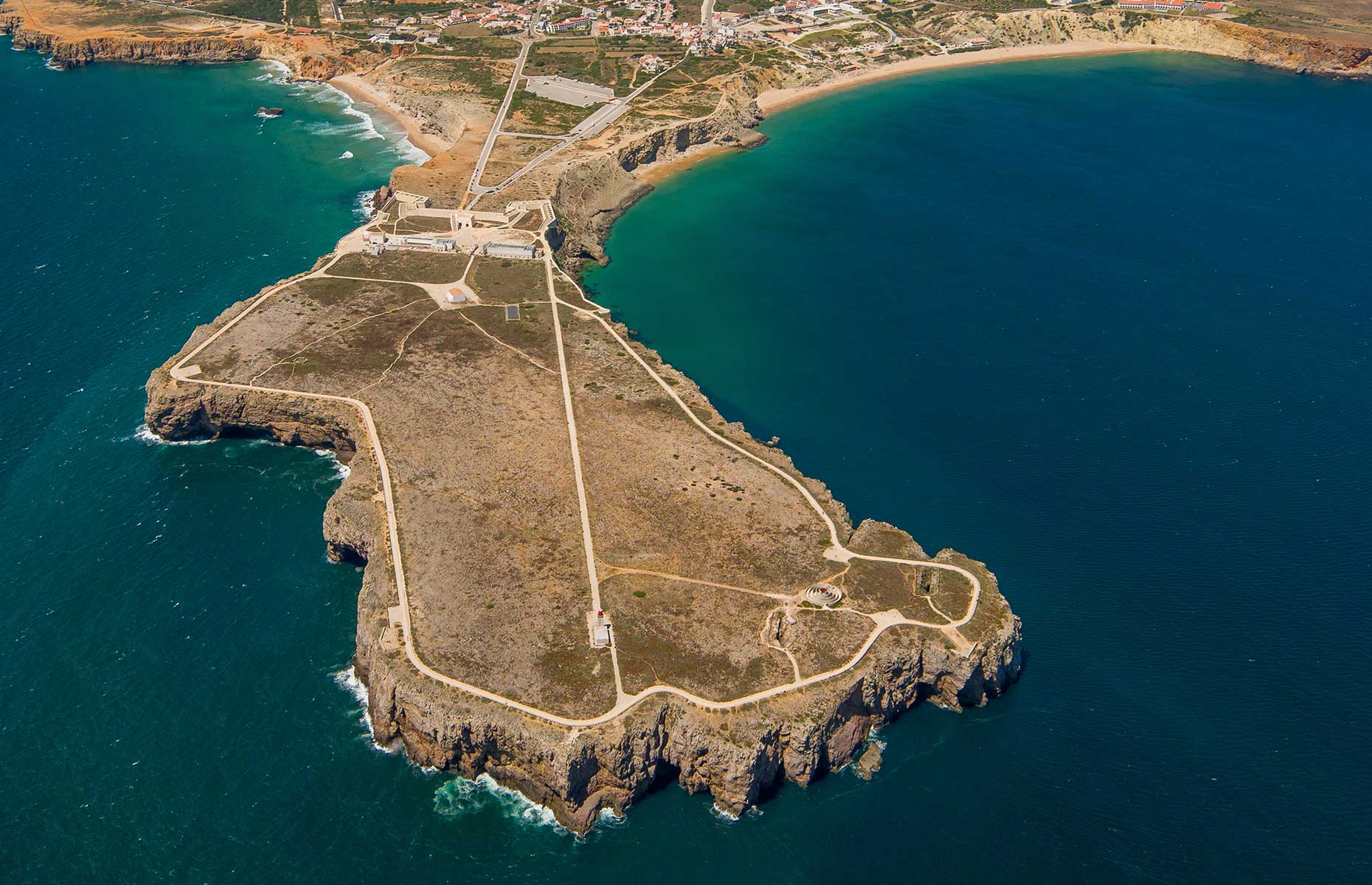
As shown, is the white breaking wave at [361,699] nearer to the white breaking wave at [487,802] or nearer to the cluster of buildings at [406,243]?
the white breaking wave at [487,802]

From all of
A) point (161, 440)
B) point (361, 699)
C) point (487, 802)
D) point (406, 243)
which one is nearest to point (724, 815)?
point (487, 802)

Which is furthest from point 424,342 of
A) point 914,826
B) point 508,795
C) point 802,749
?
point 914,826

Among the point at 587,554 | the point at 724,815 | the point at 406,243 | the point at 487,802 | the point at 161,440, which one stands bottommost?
the point at 487,802

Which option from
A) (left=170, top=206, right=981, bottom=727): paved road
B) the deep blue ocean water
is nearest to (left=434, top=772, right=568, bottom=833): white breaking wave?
the deep blue ocean water

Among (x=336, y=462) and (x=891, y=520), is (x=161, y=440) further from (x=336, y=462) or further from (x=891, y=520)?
(x=891, y=520)

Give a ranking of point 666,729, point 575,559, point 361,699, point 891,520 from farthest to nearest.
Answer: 1. point 891,520
2. point 575,559
3. point 361,699
4. point 666,729

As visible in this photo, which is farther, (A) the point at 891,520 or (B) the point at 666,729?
(A) the point at 891,520

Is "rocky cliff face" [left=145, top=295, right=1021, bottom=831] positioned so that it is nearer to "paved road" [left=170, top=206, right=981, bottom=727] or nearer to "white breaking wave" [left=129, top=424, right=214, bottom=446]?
"paved road" [left=170, top=206, right=981, bottom=727]

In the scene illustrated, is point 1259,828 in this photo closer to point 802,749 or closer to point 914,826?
point 914,826
